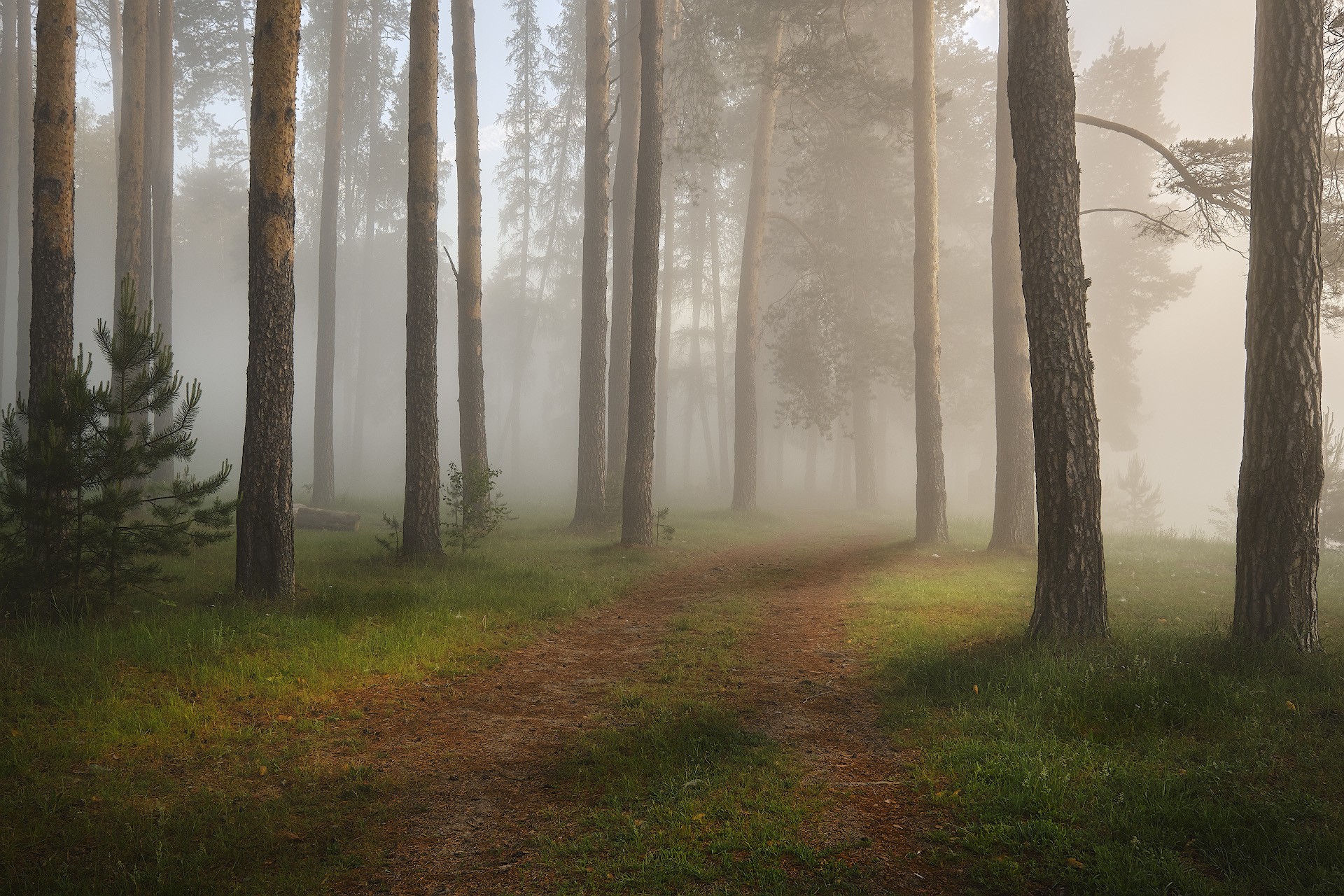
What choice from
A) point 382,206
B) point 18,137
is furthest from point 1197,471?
point 18,137

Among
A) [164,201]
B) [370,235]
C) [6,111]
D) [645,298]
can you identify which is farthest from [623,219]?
[370,235]

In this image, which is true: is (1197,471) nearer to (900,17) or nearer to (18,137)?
(900,17)

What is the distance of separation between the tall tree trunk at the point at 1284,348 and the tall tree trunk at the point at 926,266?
840 centimetres

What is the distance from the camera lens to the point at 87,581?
7109mm

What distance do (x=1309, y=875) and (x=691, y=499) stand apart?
26519 millimetres

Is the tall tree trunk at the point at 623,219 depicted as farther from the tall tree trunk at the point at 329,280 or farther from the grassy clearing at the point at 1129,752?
the grassy clearing at the point at 1129,752

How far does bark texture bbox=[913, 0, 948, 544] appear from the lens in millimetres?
15062

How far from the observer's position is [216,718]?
16.5 ft

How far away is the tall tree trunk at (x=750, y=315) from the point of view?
21297mm

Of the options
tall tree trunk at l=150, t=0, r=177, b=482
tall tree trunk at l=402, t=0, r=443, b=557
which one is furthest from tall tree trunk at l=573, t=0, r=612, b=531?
tall tree trunk at l=150, t=0, r=177, b=482

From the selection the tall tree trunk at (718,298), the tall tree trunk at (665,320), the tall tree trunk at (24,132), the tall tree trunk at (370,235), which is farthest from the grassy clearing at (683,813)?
the tall tree trunk at (370,235)

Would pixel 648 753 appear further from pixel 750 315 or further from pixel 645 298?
pixel 750 315

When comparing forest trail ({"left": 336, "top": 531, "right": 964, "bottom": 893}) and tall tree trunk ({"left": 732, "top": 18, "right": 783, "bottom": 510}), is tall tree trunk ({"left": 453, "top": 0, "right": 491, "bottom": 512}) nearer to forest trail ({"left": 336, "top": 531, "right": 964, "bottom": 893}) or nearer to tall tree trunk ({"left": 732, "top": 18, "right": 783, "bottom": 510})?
forest trail ({"left": 336, "top": 531, "right": 964, "bottom": 893})

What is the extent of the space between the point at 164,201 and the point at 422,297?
11.8 m
